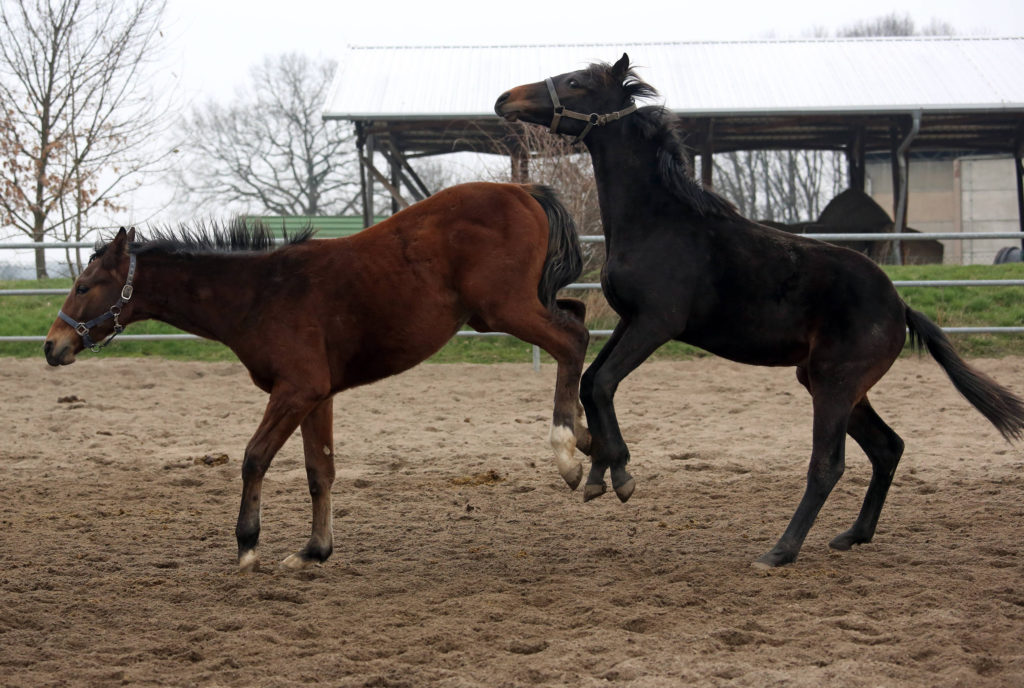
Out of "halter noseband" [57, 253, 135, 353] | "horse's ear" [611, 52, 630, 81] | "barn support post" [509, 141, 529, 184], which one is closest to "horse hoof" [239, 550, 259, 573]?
"halter noseband" [57, 253, 135, 353]

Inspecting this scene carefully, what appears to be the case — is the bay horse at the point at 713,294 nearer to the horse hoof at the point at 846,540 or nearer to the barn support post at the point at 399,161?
the horse hoof at the point at 846,540

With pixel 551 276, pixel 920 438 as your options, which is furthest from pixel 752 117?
pixel 551 276

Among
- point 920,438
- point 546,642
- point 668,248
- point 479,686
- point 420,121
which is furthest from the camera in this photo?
point 420,121

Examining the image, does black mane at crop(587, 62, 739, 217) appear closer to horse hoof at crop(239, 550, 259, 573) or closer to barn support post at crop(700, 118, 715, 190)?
horse hoof at crop(239, 550, 259, 573)

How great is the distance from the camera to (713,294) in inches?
175

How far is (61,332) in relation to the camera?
179 inches

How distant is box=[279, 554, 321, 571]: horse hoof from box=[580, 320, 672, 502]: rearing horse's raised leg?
138 cm

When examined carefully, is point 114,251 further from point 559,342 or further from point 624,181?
point 624,181

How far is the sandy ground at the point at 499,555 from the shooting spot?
321 centimetres

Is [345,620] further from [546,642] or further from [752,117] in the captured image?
[752,117]

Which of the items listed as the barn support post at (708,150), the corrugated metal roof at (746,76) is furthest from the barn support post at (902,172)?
the barn support post at (708,150)

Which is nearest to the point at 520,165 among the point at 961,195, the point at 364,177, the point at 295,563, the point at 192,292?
the point at 364,177

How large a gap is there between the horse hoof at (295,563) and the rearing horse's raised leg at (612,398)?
1.38m

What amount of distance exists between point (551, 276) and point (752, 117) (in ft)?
44.0
